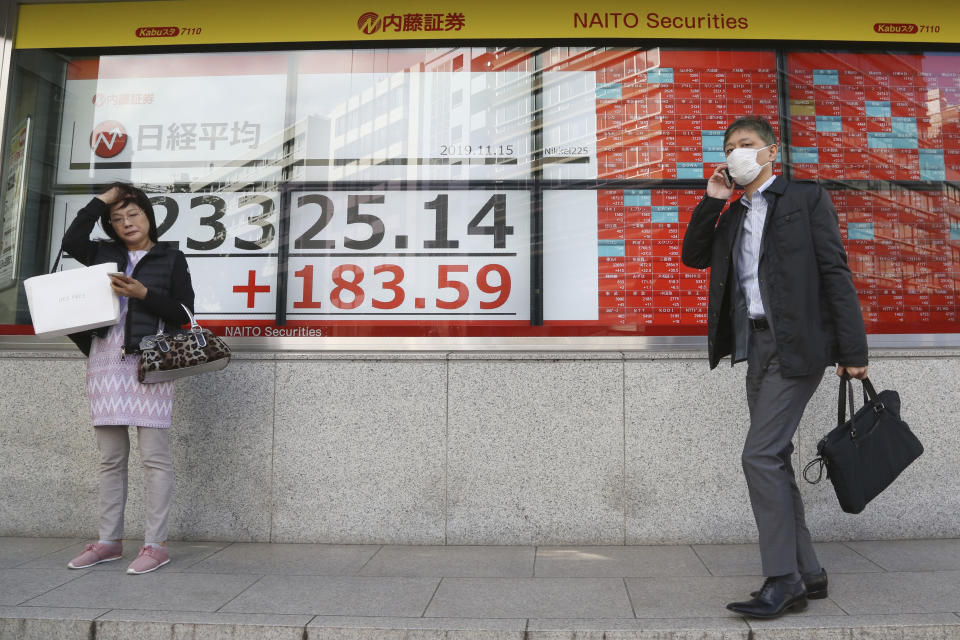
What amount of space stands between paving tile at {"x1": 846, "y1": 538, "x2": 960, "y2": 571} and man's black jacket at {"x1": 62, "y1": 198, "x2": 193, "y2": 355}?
4.14 metres

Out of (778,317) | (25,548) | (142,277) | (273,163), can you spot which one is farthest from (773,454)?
(25,548)

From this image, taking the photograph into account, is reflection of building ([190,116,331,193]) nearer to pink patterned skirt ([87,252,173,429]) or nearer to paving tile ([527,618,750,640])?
pink patterned skirt ([87,252,173,429])

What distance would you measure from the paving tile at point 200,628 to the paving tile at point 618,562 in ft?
4.45

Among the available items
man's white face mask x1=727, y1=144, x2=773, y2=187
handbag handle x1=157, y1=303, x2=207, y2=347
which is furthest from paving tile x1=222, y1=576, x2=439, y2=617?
man's white face mask x1=727, y1=144, x2=773, y2=187

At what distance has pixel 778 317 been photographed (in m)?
2.86

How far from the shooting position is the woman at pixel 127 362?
3564 millimetres

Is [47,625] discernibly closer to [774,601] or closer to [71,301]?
[71,301]

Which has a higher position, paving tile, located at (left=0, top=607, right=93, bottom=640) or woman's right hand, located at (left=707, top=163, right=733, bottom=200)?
woman's right hand, located at (left=707, top=163, right=733, bottom=200)

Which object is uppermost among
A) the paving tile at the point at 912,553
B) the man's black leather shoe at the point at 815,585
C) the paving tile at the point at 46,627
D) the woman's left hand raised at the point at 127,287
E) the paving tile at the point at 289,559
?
the woman's left hand raised at the point at 127,287

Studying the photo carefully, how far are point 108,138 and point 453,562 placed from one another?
3.97m

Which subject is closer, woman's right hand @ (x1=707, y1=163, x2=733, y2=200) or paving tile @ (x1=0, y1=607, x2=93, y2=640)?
paving tile @ (x1=0, y1=607, x2=93, y2=640)

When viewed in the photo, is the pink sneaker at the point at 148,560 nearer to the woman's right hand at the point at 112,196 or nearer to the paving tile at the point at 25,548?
the paving tile at the point at 25,548

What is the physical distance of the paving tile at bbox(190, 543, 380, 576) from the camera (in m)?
3.67

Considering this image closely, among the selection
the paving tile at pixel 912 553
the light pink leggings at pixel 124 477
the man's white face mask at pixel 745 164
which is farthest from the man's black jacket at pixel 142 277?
the paving tile at pixel 912 553
